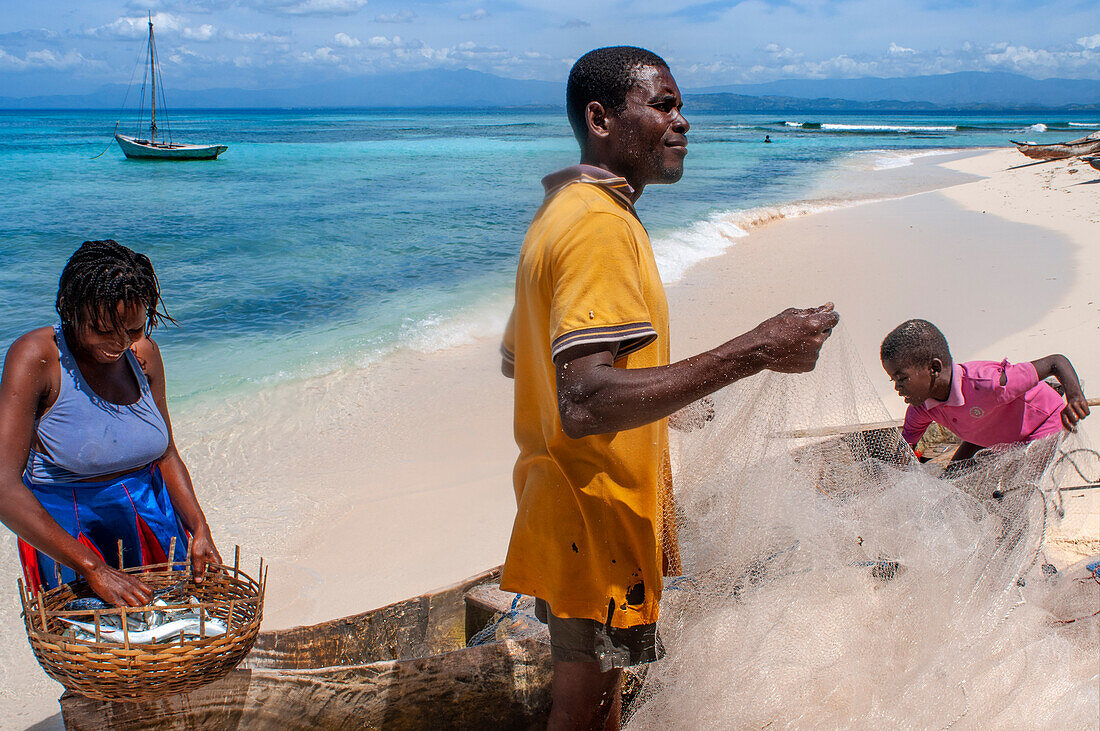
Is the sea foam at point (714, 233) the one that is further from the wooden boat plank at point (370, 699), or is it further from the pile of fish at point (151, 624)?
the pile of fish at point (151, 624)

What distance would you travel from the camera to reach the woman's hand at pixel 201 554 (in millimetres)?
2287

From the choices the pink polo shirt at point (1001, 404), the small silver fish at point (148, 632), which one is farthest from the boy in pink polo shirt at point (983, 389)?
the small silver fish at point (148, 632)

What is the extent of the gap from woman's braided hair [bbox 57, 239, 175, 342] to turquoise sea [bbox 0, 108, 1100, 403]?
203 inches

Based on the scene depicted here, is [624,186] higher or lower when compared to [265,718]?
higher

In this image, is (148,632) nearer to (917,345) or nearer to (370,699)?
(370,699)

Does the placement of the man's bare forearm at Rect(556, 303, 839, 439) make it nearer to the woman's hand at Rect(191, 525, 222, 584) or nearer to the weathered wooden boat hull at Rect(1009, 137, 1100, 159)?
the woman's hand at Rect(191, 525, 222, 584)

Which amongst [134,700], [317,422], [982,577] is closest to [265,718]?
[134,700]

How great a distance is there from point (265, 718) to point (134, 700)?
1.22 feet

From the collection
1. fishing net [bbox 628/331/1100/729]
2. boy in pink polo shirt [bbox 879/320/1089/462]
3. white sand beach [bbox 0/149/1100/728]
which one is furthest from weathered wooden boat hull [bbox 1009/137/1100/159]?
fishing net [bbox 628/331/1100/729]

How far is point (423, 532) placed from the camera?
4.53m

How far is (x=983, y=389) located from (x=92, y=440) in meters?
3.27

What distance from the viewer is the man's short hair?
1.62 metres

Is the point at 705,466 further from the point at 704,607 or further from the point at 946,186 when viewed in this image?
the point at 946,186

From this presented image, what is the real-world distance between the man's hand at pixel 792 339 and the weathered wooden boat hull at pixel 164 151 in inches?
1443
